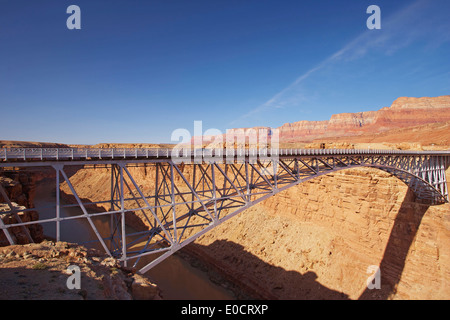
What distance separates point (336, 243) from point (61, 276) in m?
24.0

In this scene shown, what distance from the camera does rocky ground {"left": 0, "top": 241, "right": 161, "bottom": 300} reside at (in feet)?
17.5

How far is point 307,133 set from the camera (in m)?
139

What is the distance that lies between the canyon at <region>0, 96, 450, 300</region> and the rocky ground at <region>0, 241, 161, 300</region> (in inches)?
394

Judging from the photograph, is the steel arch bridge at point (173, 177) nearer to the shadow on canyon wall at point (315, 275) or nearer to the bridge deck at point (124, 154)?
the bridge deck at point (124, 154)

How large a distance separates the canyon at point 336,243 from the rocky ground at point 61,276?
10000 mm

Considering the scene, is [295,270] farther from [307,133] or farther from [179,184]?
[307,133]

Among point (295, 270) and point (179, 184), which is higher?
point (179, 184)

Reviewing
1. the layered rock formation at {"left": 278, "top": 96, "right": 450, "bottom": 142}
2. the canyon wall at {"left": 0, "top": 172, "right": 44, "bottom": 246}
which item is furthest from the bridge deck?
the layered rock formation at {"left": 278, "top": 96, "right": 450, "bottom": 142}

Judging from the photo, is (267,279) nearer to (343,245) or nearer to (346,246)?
(343,245)

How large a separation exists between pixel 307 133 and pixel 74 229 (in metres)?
130

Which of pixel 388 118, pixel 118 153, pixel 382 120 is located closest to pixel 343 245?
pixel 118 153

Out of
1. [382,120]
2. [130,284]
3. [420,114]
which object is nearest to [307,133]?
[382,120]

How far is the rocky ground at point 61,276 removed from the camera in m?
5.34

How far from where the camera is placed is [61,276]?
239 inches
